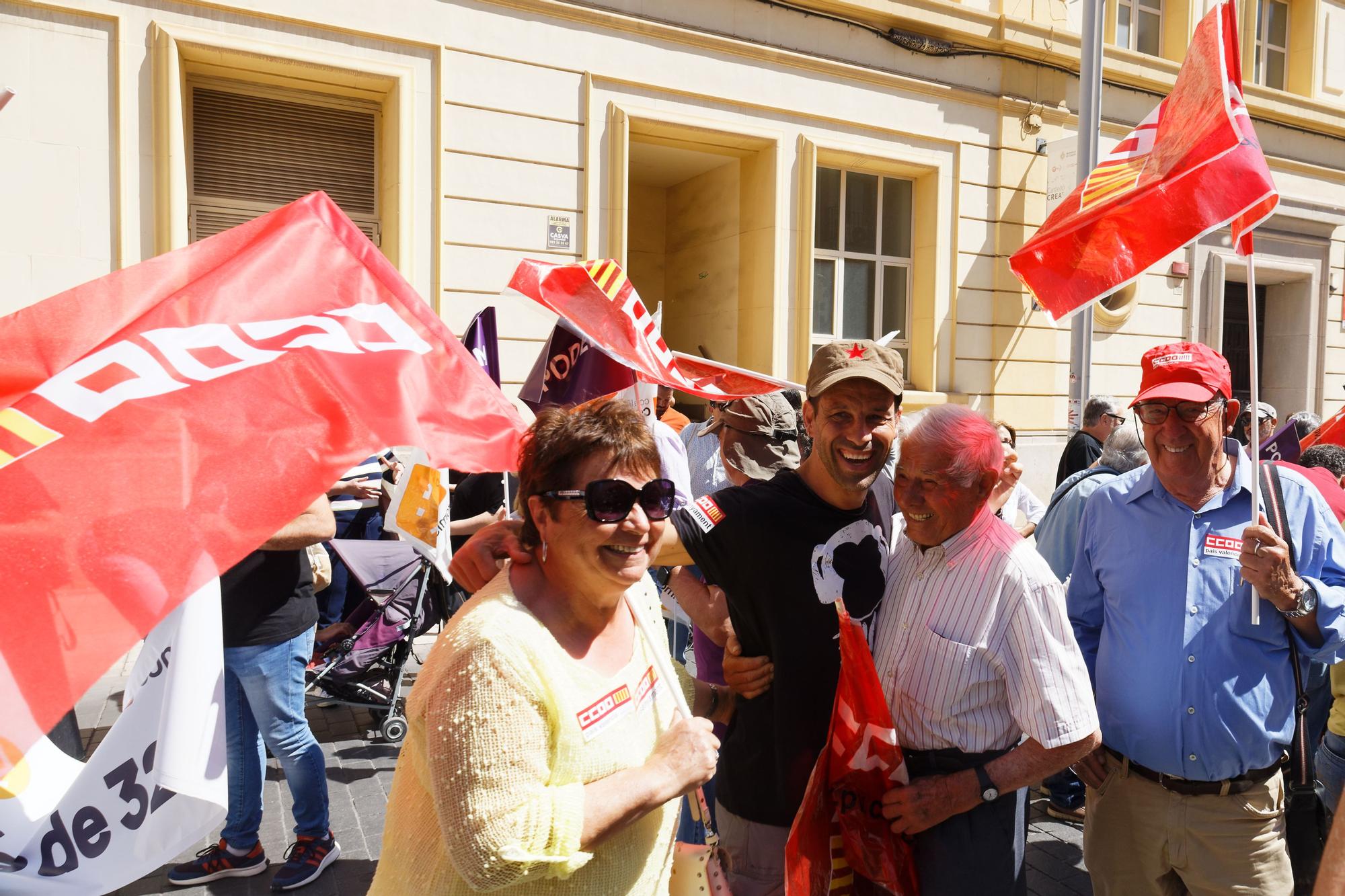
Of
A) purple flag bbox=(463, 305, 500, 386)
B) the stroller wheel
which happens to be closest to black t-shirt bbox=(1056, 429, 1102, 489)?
purple flag bbox=(463, 305, 500, 386)

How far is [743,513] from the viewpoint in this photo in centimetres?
252

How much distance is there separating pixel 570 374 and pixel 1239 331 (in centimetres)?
1491

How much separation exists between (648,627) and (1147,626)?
1593 millimetres

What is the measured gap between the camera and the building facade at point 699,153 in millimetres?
7914

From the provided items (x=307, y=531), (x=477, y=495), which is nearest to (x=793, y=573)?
(x=307, y=531)

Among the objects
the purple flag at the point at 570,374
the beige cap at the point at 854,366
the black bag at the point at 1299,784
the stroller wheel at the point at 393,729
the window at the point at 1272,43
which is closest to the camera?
the beige cap at the point at 854,366

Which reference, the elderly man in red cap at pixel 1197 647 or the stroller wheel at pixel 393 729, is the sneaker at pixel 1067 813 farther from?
the stroller wheel at pixel 393 729

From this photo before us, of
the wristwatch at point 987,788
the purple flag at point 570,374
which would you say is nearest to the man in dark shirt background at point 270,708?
the purple flag at point 570,374

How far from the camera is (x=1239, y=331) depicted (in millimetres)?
15594

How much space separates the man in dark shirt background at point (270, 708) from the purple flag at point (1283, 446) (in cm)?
556

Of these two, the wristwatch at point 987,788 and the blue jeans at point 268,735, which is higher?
the wristwatch at point 987,788

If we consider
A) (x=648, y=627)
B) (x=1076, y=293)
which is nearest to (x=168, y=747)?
(x=648, y=627)

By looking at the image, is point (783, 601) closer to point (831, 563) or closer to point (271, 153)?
point (831, 563)

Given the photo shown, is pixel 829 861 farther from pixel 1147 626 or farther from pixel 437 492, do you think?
pixel 437 492
